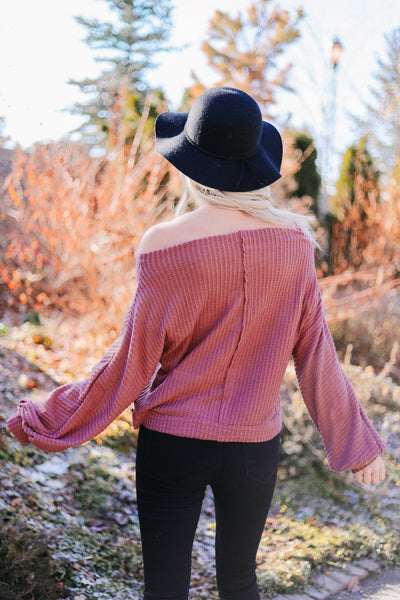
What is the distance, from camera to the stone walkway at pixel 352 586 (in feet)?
9.07

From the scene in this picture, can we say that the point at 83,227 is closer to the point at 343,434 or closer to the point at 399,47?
the point at 343,434

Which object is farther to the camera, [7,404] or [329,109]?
[329,109]

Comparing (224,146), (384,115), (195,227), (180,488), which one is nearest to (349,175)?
(384,115)

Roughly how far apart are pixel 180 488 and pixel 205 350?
1.18 ft

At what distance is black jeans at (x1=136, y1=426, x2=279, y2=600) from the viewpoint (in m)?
1.51

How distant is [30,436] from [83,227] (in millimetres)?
3152

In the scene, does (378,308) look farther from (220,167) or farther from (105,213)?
(220,167)

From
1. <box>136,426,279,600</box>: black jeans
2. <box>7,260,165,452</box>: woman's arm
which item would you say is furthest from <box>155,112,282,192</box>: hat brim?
<box>136,426,279,600</box>: black jeans

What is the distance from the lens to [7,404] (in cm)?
388

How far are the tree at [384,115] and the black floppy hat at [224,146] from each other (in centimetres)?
1442

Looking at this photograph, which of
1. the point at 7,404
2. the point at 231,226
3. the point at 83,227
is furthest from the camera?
the point at 83,227

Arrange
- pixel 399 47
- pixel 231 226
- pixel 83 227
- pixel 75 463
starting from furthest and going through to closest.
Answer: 1. pixel 399 47
2. pixel 83 227
3. pixel 75 463
4. pixel 231 226

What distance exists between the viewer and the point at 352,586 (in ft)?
9.36

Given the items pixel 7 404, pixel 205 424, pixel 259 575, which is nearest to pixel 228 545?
pixel 205 424
